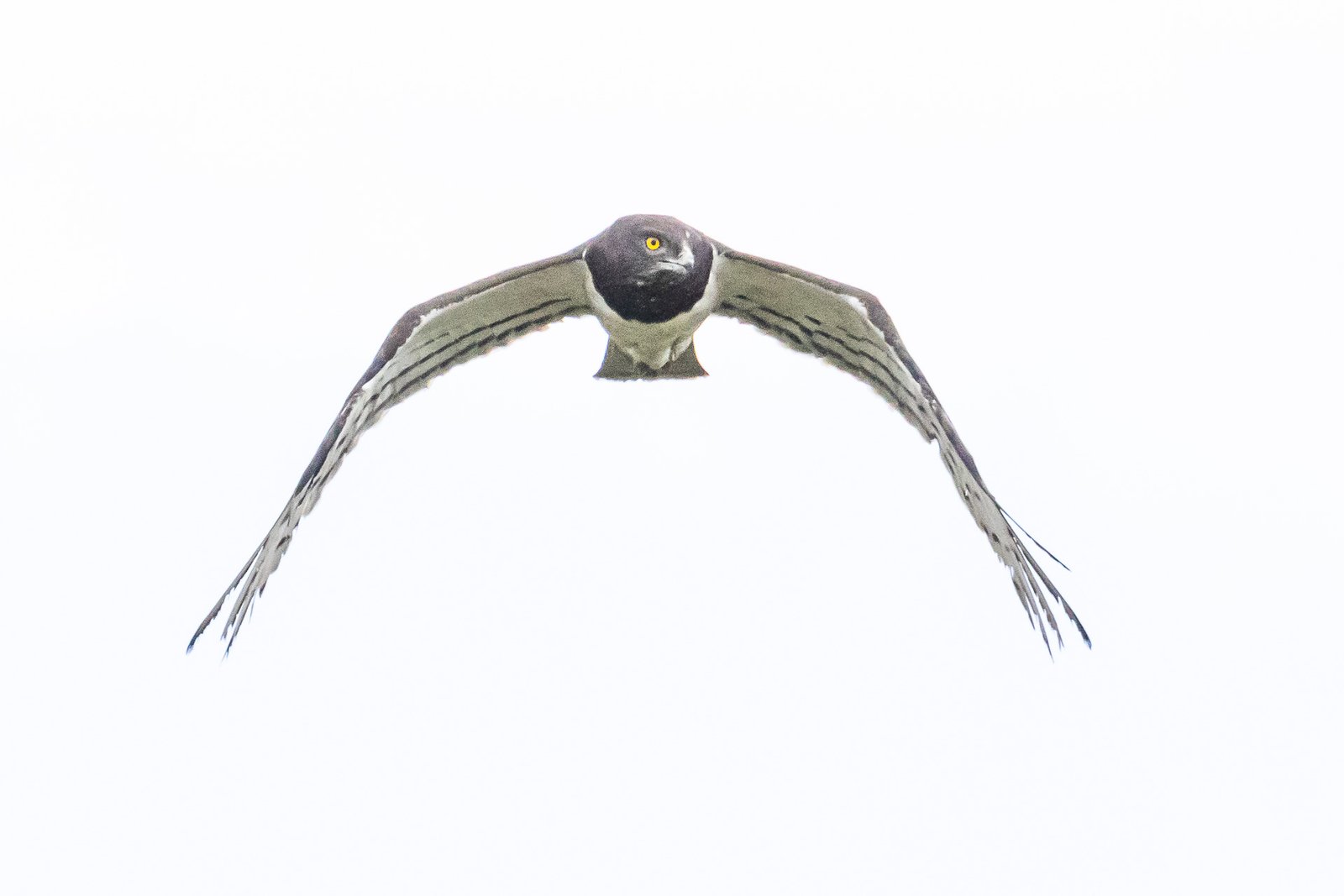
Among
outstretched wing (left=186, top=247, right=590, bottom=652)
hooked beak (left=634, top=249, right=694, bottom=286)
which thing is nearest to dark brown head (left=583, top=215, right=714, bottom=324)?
hooked beak (left=634, top=249, right=694, bottom=286)

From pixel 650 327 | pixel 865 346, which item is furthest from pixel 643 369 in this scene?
pixel 865 346

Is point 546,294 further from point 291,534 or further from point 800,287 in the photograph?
point 291,534

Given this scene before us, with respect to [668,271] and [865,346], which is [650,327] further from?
[865,346]

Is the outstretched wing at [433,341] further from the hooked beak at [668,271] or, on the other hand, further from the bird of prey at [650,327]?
the hooked beak at [668,271]

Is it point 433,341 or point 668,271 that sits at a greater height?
point 433,341

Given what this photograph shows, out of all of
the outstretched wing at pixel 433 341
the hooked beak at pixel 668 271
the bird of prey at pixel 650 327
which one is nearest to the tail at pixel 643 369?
the bird of prey at pixel 650 327

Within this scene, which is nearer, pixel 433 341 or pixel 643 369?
pixel 433 341

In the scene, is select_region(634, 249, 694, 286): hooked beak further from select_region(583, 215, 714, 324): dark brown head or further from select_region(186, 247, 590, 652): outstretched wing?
select_region(186, 247, 590, 652): outstretched wing

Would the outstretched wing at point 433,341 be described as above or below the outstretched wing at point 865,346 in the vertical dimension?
above

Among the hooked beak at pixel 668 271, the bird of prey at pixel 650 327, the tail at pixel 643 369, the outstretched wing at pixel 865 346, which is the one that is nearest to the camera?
the outstretched wing at pixel 865 346
